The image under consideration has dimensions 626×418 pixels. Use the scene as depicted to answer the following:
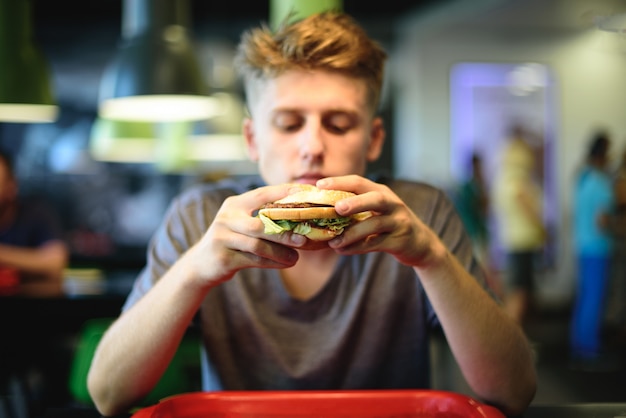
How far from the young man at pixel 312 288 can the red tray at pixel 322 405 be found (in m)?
0.16

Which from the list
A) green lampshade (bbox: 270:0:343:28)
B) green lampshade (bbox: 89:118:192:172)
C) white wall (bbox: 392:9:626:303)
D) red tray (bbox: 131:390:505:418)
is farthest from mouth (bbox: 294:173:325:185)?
white wall (bbox: 392:9:626:303)

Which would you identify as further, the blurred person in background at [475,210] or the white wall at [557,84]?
the white wall at [557,84]

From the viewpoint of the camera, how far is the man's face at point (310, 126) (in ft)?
5.28

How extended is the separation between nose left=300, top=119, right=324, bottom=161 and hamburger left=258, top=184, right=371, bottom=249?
282mm

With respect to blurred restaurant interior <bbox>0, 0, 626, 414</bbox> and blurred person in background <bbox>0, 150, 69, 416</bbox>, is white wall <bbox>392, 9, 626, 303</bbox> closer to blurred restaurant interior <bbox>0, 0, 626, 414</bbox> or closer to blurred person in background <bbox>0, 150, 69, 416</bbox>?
blurred restaurant interior <bbox>0, 0, 626, 414</bbox>

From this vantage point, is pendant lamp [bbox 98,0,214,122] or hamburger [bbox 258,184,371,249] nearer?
hamburger [bbox 258,184,371,249]

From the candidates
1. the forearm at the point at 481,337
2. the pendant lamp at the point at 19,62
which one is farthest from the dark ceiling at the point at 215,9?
the forearm at the point at 481,337

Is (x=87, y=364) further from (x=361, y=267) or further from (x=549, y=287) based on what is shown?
(x=549, y=287)

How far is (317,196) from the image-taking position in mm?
1304

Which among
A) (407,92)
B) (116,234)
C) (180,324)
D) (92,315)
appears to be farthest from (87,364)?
(407,92)

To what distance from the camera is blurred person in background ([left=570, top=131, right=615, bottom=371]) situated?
5762 millimetres

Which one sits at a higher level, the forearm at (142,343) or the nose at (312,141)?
the nose at (312,141)

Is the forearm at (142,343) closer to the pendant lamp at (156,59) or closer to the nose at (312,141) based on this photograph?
the nose at (312,141)

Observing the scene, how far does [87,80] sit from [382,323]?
27.0 ft
